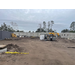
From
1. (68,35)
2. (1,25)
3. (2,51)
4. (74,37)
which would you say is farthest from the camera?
(1,25)

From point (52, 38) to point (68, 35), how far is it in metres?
12.0

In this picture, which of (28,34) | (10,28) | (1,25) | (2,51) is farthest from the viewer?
(10,28)

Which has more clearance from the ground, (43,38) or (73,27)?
(73,27)

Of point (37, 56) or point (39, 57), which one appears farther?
point (37, 56)

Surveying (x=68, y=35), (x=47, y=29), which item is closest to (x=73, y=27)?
(x=47, y=29)

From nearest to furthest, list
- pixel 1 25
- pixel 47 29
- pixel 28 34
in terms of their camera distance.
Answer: pixel 28 34 < pixel 1 25 < pixel 47 29

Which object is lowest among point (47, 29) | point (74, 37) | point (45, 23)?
point (74, 37)

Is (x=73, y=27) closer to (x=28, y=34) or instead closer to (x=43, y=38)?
(x=28, y=34)

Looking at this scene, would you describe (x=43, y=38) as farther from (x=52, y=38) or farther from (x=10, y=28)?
(x=10, y=28)

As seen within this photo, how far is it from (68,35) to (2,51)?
27.4m

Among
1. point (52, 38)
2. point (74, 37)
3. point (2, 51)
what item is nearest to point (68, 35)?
point (74, 37)

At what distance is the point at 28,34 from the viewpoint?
39.8 m

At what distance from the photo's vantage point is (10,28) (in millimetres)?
57844

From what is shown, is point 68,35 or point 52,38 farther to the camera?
point 68,35
